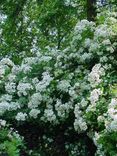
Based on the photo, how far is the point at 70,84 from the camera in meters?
8.30

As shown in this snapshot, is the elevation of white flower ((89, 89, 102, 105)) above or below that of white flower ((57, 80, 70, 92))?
below

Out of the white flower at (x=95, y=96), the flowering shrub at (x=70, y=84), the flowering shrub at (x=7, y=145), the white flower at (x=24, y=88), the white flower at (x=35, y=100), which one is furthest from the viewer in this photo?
the white flower at (x=24, y=88)

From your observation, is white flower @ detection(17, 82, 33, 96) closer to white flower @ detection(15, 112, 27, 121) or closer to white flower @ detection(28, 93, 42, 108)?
white flower @ detection(28, 93, 42, 108)

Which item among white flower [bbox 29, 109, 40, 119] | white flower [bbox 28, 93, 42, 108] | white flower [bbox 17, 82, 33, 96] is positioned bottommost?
white flower [bbox 29, 109, 40, 119]

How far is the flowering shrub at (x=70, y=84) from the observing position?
24.4ft

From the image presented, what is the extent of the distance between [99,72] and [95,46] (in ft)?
3.14

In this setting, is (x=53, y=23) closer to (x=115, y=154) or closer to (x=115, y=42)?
(x=115, y=42)

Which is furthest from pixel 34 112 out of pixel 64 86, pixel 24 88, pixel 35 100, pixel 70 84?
pixel 70 84

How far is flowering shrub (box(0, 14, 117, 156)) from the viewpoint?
7.43 m

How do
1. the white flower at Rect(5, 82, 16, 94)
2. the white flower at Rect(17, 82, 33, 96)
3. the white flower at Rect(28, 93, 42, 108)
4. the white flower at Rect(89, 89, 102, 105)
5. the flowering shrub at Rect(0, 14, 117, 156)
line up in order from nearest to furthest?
the white flower at Rect(89, 89, 102, 105), the flowering shrub at Rect(0, 14, 117, 156), the white flower at Rect(28, 93, 42, 108), the white flower at Rect(17, 82, 33, 96), the white flower at Rect(5, 82, 16, 94)

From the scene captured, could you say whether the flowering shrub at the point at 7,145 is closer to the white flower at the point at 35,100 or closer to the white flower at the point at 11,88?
the white flower at the point at 35,100

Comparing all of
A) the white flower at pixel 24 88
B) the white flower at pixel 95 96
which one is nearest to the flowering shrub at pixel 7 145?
the white flower at pixel 95 96

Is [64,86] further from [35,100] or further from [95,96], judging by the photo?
[95,96]

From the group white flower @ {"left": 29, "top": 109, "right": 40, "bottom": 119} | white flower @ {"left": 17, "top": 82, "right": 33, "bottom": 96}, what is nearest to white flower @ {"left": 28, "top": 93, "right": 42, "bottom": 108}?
white flower @ {"left": 29, "top": 109, "right": 40, "bottom": 119}
